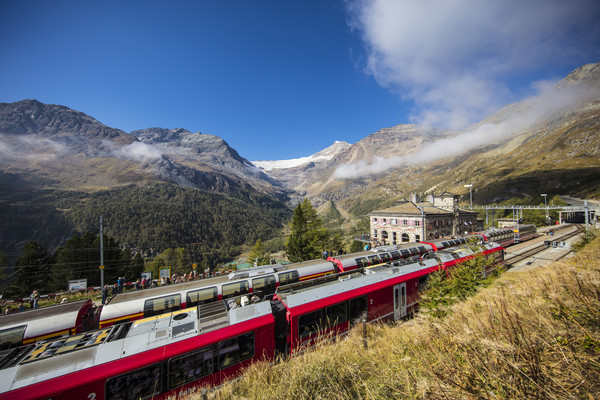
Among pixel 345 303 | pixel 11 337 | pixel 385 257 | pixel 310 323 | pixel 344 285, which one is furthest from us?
pixel 385 257

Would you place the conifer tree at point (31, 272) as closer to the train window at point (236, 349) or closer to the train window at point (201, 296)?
the train window at point (201, 296)

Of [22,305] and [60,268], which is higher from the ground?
[22,305]

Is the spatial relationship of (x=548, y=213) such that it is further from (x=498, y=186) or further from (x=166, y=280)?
(x=166, y=280)

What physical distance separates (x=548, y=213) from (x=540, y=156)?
140218 millimetres

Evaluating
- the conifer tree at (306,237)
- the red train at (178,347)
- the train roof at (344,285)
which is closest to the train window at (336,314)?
the red train at (178,347)

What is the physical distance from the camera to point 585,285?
14.6 ft

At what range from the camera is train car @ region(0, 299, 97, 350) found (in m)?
8.54

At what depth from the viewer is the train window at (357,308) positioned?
1059cm

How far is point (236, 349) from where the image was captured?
778 centimetres

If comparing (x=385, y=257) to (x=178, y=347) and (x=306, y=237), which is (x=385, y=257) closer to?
Result: (x=178, y=347)

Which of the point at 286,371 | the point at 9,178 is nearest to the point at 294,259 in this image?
the point at 286,371

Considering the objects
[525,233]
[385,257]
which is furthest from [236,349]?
[525,233]

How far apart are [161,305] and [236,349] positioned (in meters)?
5.66

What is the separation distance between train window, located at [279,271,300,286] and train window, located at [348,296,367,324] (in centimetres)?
518
